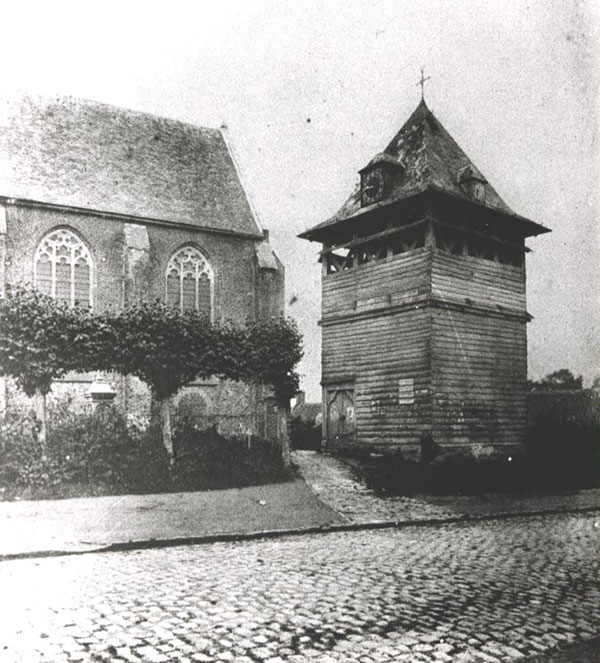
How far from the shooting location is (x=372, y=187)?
23469 mm

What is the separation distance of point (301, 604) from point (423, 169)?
18532mm

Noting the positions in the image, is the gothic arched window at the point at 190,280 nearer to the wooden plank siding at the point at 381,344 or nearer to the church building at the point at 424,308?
the church building at the point at 424,308

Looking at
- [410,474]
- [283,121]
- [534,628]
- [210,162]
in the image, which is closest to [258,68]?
[283,121]

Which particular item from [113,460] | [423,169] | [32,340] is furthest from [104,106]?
[113,460]

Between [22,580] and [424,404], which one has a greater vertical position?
[424,404]

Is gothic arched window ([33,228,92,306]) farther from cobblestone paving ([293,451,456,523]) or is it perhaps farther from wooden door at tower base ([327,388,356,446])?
cobblestone paving ([293,451,456,523])

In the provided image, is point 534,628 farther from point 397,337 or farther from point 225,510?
point 397,337

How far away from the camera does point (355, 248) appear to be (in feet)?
80.0

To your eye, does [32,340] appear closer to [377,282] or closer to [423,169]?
[377,282]

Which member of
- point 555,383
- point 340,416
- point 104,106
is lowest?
point 340,416

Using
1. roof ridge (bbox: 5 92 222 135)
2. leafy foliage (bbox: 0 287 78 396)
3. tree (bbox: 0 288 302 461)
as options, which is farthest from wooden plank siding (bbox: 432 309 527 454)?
roof ridge (bbox: 5 92 222 135)

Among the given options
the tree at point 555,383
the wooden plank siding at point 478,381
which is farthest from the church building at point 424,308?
the tree at point 555,383

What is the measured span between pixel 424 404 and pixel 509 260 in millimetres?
6880

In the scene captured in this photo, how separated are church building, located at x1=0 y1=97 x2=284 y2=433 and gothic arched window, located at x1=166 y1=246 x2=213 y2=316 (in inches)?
1.6
